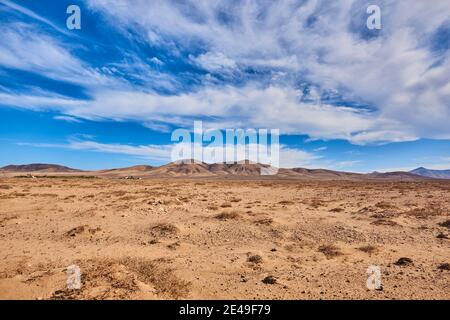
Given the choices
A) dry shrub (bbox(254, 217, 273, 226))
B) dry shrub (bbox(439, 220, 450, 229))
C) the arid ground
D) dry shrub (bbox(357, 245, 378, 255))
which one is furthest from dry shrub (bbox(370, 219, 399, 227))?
dry shrub (bbox(254, 217, 273, 226))

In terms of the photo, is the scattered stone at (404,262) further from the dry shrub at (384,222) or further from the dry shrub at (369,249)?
the dry shrub at (384,222)

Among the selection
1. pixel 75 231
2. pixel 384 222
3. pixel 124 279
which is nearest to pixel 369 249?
pixel 384 222

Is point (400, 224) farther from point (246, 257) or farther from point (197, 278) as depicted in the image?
point (197, 278)

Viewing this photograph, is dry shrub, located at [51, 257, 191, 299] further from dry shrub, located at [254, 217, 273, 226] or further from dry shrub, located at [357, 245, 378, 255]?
dry shrub, located at [254, 217, 273, 226]

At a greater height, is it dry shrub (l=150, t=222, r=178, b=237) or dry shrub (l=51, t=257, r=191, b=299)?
dry shrub (l=150, t=222, r=178, b=237)

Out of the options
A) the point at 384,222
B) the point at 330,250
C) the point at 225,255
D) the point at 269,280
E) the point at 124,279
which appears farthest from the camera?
the point at 384,222

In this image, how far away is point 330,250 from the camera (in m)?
11.0

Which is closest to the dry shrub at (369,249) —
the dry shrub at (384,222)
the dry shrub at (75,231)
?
the dry shrub at (384,222)

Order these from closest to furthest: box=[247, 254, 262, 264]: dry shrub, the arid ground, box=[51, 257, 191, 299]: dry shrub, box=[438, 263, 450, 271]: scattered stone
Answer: box=[51, 257, 191, 299]: dry shrub < the arid ground < box=[438, 263, 450, 271]: scattered stone < box=[247, 254, 262, 264]: dry shrub

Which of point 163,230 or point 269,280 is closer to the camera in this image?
point 269,280

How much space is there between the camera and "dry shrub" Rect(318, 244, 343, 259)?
34.3 feet

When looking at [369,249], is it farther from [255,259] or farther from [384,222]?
[384,222]
